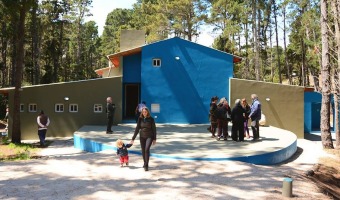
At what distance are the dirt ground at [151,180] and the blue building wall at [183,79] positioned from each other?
1008 centimetres

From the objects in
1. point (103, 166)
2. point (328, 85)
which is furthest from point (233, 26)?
point (103, 166)

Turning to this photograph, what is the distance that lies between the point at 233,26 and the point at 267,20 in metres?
7.84

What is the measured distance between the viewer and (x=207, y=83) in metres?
20.3

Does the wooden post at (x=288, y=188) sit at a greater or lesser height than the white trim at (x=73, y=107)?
lesser

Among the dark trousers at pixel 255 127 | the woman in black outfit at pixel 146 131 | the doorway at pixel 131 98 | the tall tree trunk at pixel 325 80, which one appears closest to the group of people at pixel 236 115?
the dark trousers at pixel 255 127

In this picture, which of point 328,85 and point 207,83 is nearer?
point 328,85

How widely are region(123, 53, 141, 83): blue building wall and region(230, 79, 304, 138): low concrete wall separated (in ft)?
22.7

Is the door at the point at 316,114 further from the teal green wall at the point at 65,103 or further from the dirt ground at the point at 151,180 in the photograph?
the dirt ground at the point at 151,180

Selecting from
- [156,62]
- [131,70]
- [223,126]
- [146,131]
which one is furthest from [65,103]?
[146,131]

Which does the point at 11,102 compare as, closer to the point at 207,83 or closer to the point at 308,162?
the point at 207,83

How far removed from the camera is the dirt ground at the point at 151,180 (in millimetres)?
6555

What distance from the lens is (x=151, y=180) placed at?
7.52 meters

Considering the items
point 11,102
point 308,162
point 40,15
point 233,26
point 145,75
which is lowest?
point 308,162

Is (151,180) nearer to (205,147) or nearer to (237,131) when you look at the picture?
(205,147)
